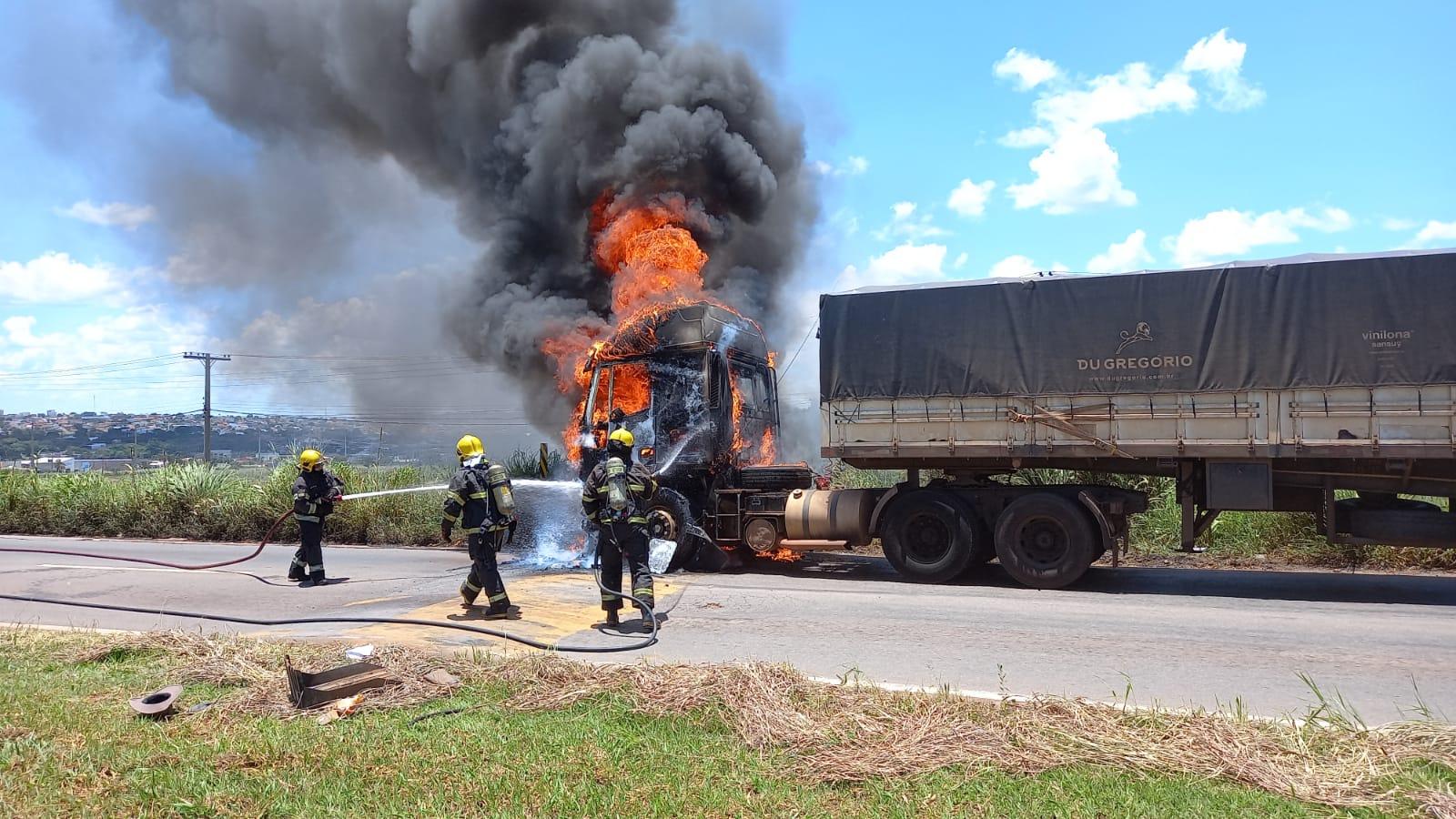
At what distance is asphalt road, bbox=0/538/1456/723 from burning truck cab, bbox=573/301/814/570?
2.27 feet

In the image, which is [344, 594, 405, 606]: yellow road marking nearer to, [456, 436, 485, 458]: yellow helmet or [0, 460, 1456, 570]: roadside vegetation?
[456, 436, 485, 458]: yellow helmet

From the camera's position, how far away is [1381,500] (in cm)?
894

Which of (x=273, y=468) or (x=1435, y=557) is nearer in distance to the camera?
(x=1435, y=557)

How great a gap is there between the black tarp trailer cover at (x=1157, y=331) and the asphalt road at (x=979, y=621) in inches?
83.2

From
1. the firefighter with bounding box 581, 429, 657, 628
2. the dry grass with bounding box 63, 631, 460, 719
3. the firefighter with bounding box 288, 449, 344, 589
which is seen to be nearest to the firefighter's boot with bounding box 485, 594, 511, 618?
the firefighter with bounding box 581, 429, 657, 628

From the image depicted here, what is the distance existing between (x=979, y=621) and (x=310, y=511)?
7076 mm

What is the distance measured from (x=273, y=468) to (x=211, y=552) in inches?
125

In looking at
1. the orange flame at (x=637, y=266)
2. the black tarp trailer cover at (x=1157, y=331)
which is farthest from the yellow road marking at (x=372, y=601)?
the black tarp trailer cover at (x=1157, y=331)

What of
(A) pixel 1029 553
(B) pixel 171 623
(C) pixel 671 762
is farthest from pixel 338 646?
(A) pixel 1029 553

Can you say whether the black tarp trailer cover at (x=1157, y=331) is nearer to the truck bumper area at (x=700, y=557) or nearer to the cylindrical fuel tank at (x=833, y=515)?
the cylindrical fuel tank at (x=833, y=515)

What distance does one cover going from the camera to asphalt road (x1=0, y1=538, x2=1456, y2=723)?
5.66 meters

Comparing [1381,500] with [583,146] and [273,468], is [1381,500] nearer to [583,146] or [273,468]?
[583,146]

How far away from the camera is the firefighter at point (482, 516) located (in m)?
7.77

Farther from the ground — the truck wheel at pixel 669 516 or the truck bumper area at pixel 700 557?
the truck wheel at pixel 669 516
